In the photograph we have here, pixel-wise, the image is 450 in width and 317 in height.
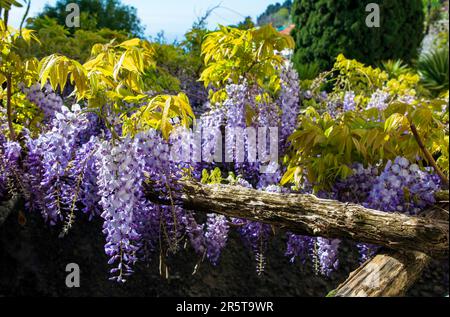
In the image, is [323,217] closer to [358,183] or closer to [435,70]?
[358,183]

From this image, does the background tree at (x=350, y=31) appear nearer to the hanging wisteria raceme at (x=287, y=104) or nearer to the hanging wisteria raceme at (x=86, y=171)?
the hanging wisteria raceme at (x=287, y=104)

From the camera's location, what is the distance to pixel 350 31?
545cm

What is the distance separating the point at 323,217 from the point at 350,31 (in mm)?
3613

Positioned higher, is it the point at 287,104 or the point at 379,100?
the point at 379,100

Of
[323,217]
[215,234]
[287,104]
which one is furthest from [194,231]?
[287,104]

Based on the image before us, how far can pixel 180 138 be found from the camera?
2535 millimetres

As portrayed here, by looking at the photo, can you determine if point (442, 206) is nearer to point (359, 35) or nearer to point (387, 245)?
point (387, 245)

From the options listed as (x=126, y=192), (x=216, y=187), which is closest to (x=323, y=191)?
(x=216, y=187)

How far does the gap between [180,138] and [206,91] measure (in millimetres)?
1568

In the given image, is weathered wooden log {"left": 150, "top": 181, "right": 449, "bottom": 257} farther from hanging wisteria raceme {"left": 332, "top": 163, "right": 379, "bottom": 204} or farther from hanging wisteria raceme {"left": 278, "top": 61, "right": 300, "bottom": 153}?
hanging wisteria raceme {"left": 278, "top": 61, "right": 300, "bottom": 153}

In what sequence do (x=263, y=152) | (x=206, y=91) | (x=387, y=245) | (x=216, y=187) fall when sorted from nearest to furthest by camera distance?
(x=387, y=245)
(x=216, y=187)
(x=263, y=152)
(x=206, y=91)

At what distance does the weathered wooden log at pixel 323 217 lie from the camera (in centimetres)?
207

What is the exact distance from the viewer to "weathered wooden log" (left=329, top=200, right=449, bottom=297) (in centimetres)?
196

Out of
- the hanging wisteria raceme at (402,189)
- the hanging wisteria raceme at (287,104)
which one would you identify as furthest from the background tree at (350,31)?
the hanging wisteria raceme at (402,189)
